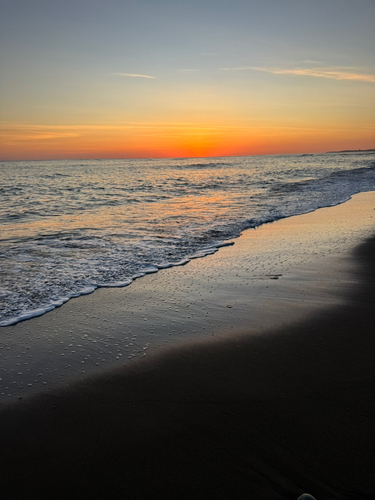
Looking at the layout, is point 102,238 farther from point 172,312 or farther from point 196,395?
point 196,395

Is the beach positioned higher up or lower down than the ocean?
lower down

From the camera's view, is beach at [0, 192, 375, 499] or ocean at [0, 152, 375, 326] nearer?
beach at [0, 192, 375, 499]

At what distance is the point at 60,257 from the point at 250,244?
4.07 m

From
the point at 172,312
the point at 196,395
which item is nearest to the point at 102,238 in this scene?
the point at 172,312

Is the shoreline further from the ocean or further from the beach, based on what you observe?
the ocean

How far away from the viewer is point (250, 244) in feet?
25.9

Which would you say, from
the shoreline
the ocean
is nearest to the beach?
the shoreline

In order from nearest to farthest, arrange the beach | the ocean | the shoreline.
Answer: the beach
the shoreline
the ocean

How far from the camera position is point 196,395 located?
2.72 metres

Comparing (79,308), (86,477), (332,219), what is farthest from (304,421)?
(332,219)

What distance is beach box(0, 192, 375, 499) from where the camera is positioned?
2004 millimetres

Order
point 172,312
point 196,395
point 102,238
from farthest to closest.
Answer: point 102,238 < point 172,312 < point 196,395

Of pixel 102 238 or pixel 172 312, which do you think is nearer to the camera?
pixel 172 312

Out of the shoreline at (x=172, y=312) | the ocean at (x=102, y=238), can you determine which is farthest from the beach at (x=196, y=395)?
the ocean at (x=102, y=238)
